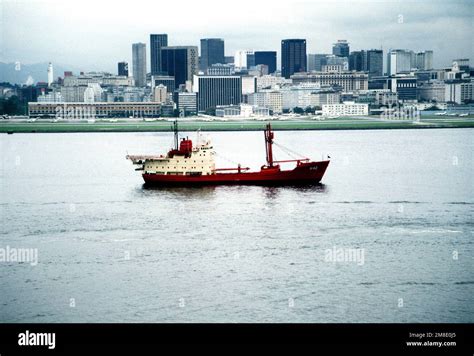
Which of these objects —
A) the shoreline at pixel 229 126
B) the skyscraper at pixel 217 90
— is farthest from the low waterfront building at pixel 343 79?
the shoreline at pixel 229 126

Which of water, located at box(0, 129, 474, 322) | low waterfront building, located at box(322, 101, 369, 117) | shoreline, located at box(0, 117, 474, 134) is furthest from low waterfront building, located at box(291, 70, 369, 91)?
water, located at box(0, 129, 474, 322)

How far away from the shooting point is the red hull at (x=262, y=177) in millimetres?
13891

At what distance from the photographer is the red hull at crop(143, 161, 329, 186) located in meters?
13.9

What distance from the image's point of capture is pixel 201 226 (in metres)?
9.45

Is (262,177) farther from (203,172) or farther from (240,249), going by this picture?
(240,249)

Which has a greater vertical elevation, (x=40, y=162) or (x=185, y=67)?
(x=185, y=67)

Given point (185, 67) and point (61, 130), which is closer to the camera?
point (61, 130)

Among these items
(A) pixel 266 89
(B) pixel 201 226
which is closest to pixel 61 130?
(A) pixel 266 89

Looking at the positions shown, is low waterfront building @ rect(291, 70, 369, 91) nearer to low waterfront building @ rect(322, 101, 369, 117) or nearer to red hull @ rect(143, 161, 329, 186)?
low waterfront building @ rect(322, 101, 369, 117)

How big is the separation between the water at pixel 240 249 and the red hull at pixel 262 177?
1.02 ft

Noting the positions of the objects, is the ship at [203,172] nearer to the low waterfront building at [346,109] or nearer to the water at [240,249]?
the water at [240,249]

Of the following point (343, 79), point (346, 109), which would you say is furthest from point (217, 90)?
point (343, 79)
